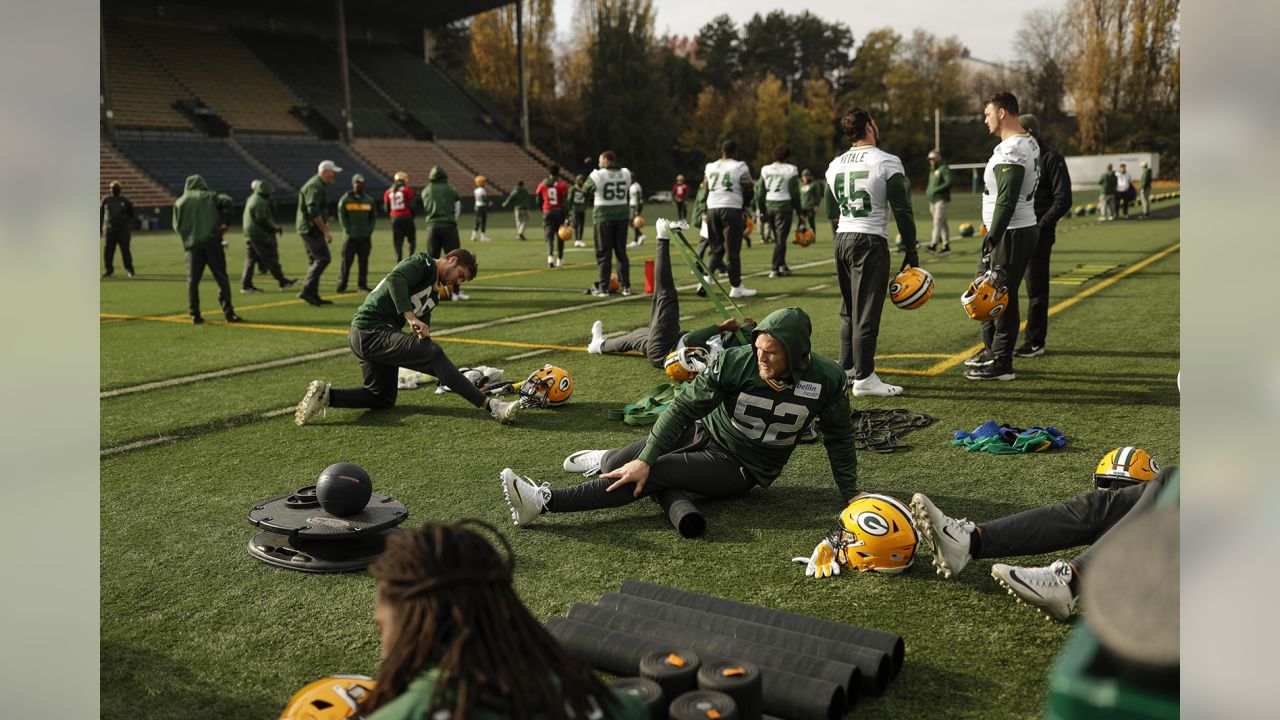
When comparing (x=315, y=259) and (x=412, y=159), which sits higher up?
(x=412, y=159)

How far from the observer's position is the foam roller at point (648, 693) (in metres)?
2.99

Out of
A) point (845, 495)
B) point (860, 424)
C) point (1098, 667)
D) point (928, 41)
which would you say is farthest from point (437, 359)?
point (928, 41)

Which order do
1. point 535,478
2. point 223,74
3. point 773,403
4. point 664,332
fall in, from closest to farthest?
point 773,403 < point 535,478 < point 664,332 < point 223,74

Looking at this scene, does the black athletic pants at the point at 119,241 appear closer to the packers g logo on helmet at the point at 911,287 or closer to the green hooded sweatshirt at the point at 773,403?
the packers g logo on helmet at the point at 911,287

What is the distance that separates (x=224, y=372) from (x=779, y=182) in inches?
440

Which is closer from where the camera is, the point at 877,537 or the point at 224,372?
→ the point at 877,537

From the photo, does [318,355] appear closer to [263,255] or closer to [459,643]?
[263,255]

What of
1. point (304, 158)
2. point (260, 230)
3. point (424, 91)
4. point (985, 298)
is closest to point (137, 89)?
point (304, 158)

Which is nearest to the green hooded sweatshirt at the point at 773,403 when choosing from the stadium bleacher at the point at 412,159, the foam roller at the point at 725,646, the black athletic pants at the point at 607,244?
the foam roller at the point at 725,646

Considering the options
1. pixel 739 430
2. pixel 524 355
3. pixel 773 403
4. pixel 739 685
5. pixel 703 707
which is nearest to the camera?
pixel 703 707

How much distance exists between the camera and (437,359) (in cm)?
820

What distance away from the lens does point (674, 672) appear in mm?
3205

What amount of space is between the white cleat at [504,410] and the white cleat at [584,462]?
4.32 feet

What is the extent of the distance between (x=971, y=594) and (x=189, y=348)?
10.1 meters
